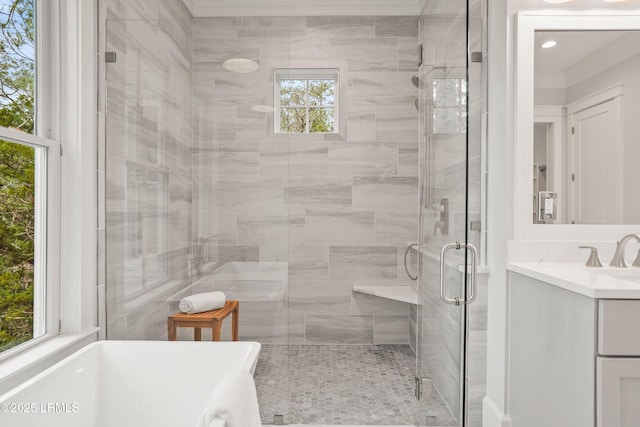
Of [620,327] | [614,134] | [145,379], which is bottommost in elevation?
[145,379]

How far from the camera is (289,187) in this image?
6.46ft

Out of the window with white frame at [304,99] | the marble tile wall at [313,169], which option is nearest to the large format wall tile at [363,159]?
the marble tile wall at [313,169]

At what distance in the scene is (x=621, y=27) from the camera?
1.93 m

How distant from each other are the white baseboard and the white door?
1022mm

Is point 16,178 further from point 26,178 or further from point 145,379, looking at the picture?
point 145,379

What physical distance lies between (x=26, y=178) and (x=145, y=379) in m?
0.99

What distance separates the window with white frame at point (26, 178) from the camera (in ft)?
5.21

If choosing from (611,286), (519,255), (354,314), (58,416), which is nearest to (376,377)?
(354,314)

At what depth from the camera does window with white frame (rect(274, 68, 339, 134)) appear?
195 cm

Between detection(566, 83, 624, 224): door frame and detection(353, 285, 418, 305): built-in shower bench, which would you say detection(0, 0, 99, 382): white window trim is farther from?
detection(566, 83, 624, 224): door frame

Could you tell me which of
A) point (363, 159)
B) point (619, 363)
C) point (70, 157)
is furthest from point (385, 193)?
point (70, 157)

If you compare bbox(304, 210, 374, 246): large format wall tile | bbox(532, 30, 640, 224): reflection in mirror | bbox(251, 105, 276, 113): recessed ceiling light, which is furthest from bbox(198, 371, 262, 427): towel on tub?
bbox(532, 30, 640, 224): reflection in mirror

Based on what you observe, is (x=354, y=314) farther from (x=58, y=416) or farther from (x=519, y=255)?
(x=58, y=416)

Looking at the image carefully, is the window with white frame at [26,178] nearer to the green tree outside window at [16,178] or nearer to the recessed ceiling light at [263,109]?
the green tree outside window at [16,178]
